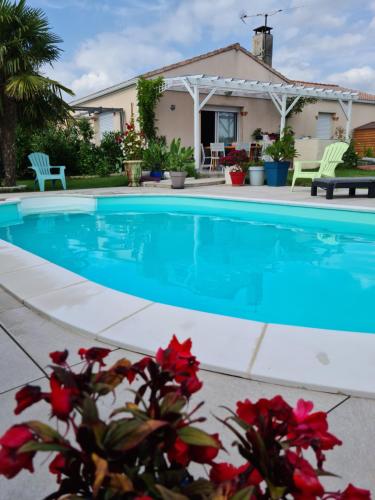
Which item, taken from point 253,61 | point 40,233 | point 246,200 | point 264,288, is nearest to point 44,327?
point 264,288

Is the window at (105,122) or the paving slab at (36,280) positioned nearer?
the paving slab at (36,280)

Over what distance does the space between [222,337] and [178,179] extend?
28.1 ft

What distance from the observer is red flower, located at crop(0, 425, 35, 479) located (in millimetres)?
590

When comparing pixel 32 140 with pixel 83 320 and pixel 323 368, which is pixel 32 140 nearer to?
pixel 83 320

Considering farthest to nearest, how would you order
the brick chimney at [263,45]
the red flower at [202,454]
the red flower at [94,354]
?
the brick chimney at [263,45] → the red flower at [94,354] → the red flower at [202,454]

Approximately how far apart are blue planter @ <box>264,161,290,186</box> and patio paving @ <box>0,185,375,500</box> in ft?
29.5

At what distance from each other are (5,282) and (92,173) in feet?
41.2

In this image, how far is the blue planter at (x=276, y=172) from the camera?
1042cm

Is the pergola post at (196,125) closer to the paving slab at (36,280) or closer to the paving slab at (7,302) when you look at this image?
the paving slab at (36,280)

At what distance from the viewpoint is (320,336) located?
7.05 feet

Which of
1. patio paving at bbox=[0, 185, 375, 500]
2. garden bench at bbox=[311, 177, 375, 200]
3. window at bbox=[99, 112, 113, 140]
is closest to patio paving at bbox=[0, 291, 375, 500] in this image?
patio paving at bbox=[0, 185, 375, 500]

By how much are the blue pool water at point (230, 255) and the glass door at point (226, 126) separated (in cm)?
881

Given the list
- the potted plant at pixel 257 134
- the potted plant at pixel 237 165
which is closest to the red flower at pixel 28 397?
the potted plant at pixel 237 165

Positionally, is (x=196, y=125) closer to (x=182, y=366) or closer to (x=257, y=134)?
(x=257, y=134)
